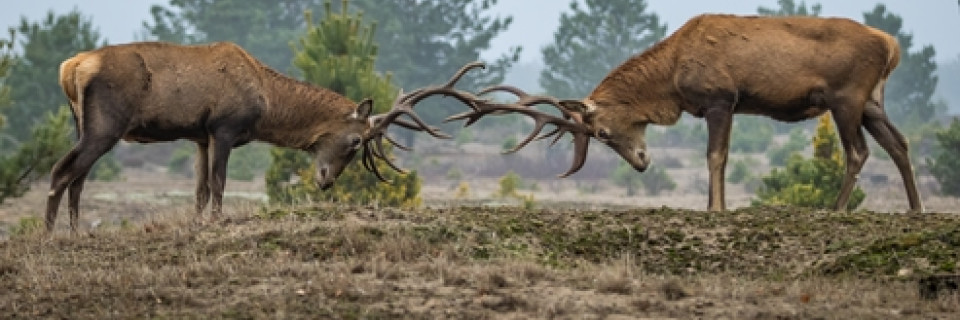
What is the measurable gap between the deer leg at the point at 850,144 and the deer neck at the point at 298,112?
5255 mm

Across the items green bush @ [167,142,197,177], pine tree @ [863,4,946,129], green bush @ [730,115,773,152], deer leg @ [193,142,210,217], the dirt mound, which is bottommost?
the dirt mound

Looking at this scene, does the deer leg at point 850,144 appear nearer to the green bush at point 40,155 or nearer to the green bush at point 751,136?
the green bush at point 40,155

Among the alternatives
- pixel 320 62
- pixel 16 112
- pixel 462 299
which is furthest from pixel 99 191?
pixel 462 299

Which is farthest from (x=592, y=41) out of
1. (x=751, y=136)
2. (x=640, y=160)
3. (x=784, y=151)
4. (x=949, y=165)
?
(x=640, y=160)

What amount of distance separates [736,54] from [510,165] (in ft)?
149

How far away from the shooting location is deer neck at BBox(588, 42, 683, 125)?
1450 centimetres

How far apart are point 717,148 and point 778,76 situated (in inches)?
37.9

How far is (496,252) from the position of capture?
424 inches

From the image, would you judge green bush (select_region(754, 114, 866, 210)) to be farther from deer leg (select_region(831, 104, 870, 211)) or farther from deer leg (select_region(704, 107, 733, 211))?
deer leg (select_region(704, 107, 733, 211))

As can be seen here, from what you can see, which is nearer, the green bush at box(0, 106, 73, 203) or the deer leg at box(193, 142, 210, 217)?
the deer leg at box(193, 142, 210, 217)

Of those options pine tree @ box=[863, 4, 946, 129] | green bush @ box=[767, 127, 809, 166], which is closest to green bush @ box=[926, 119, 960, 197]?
green bush @ box=[767, 127, 809, 166]

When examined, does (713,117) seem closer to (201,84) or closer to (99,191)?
(201,84)

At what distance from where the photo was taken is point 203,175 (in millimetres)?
14273

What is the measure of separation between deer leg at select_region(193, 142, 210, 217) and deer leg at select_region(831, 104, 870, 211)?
6.51 m
